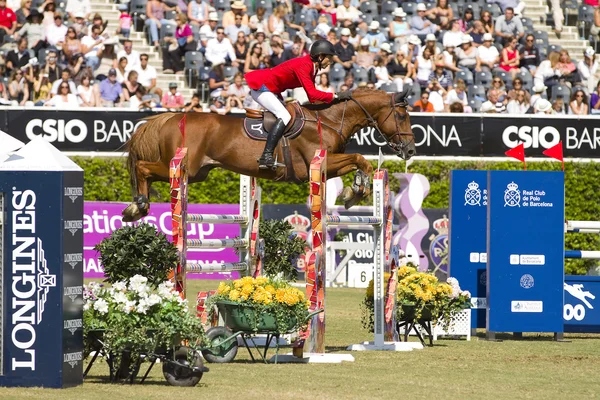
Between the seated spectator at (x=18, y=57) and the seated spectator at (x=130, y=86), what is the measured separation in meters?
1.85

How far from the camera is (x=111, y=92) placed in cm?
2111

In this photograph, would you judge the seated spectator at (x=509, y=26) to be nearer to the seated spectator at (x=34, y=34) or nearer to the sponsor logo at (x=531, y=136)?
the sponsor logo at (x=531, y=136)

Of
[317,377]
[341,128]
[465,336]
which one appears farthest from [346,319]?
[317,377]

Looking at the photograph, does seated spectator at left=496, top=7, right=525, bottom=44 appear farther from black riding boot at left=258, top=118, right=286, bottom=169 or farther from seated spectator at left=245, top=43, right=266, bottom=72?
black riding boot at left=258, top=118, right=286, bottom=169

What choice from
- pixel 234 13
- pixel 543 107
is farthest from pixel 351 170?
pixel 234 13

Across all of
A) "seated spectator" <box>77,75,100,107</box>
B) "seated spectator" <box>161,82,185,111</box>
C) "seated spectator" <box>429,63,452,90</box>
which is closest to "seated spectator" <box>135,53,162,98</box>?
"seated spectator" <box>161,82,185,111</box>

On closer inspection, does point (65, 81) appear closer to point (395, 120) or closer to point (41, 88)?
point (41, 88)

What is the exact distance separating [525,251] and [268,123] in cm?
292

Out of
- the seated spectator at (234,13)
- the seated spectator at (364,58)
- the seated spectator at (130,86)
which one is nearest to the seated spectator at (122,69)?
the seated spectator at (130,86)

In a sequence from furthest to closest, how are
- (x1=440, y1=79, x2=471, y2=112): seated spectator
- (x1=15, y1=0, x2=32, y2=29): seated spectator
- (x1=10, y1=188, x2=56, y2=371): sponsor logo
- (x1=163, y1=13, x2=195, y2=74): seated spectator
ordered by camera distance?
(x1=163, y1=13, x2=195, y2=74): seated spectator → (x1=15, y1=0, x2=32, y2=29): seated spectator → (x1=440, y1=79, x2=471, y2=112): seated spectator → (x1=10, y1=188, x2=56, y2=371): sponsor logo

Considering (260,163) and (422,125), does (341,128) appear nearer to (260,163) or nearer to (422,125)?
(260,163)

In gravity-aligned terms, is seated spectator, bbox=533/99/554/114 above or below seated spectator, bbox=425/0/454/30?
below

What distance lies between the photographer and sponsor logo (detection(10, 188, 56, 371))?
7230mm

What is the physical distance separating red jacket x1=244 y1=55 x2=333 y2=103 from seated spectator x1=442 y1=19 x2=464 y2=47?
12.4m
